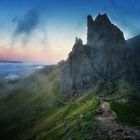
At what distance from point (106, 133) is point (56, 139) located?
47081 mm

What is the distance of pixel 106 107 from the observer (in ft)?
642

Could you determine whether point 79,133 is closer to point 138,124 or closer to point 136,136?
point 136,136

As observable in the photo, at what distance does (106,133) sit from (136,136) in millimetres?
12734

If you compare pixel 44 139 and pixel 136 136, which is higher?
pixel 136 136

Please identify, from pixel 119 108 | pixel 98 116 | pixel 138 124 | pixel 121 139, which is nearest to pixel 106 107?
pixel 119 108

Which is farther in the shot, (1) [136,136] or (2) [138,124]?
(2) [138,124]

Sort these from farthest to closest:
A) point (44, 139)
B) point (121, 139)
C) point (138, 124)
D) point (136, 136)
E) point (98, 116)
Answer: point (44, 139) < point (98, 116) < point (138, 124) < point (136, 136) < point (121, 139)

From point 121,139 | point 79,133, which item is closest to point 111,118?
point 79,133

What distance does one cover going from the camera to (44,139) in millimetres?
194375

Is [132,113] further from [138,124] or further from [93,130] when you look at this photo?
[93,130]

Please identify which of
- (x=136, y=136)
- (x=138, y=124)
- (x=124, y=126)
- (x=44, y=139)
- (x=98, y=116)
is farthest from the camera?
(x=44, y=139)

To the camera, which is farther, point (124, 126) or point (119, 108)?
point (119, 108)

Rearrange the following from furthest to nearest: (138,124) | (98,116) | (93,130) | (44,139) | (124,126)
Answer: (44,139)
(98,116)
(138,124)
(124,126)
(93,130)

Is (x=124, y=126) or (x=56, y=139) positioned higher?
(x=124, y=126)
